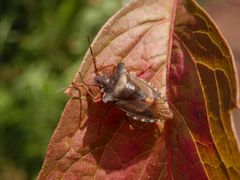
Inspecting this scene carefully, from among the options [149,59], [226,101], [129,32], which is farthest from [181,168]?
[129,32]

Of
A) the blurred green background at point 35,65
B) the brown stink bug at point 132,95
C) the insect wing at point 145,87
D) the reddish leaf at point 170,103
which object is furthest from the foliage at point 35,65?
the reddish leaf at point 170,103

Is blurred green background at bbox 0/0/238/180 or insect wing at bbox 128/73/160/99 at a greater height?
insect wing at bbox 128/73/160/99

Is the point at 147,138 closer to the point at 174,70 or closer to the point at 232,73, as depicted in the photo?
the point at 174,70

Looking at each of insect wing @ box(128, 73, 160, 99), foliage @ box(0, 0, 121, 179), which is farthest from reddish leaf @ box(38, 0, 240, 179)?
foliage @ box(0, 0, 121, 179)

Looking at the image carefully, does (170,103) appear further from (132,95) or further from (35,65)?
(35,65)

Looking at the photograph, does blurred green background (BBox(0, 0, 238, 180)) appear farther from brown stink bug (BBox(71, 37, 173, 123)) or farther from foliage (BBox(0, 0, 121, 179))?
brown stink bug (BBox(71, 37, 173, 123))

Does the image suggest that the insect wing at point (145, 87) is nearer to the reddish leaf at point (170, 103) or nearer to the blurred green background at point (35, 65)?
the reddish leaf at point (170, 103)

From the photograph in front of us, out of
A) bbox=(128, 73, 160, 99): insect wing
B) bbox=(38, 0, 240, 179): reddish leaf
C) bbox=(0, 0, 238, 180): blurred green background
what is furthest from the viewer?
bbox=(0, 0, 238, 180): blurred green background
